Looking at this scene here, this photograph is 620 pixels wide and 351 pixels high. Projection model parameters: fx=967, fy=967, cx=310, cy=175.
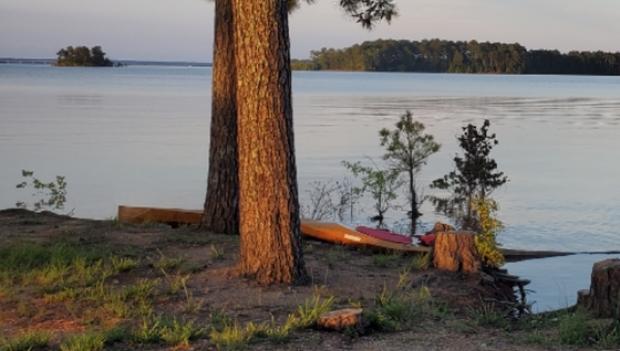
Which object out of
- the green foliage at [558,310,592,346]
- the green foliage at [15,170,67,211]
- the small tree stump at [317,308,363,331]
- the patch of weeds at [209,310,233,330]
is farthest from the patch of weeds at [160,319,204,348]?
the green foliage at [15,170,67,211]

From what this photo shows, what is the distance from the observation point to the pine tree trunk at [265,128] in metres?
7.65

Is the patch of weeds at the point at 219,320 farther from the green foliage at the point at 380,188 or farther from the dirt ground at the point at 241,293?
the green foliage at the point at 380,188

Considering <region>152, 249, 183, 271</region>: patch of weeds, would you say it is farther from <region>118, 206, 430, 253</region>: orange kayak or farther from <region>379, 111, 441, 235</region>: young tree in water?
<region>379, 111, 441, 235</region>: young tree in water

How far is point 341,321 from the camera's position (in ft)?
21.5

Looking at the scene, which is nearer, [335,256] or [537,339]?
[537,339]

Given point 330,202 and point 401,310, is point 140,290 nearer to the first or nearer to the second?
point 401,310

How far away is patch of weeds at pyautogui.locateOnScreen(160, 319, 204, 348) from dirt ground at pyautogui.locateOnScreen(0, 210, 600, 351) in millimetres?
48

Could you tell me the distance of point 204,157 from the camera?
24.7m

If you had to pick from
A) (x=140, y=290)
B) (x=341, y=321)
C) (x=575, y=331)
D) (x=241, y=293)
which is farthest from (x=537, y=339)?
(x=140, y=290)

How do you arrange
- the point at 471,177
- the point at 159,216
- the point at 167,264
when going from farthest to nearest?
the point at 471,177 → the point at 159,216 → the point at 167,264

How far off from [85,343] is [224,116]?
4.85 metres

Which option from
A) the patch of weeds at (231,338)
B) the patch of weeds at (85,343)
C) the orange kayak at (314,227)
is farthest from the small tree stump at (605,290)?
the patch of weeds at (85,343)

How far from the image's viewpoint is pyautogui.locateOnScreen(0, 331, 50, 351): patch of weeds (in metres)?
5.84

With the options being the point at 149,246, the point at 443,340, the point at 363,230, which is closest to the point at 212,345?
the point at 443,340
